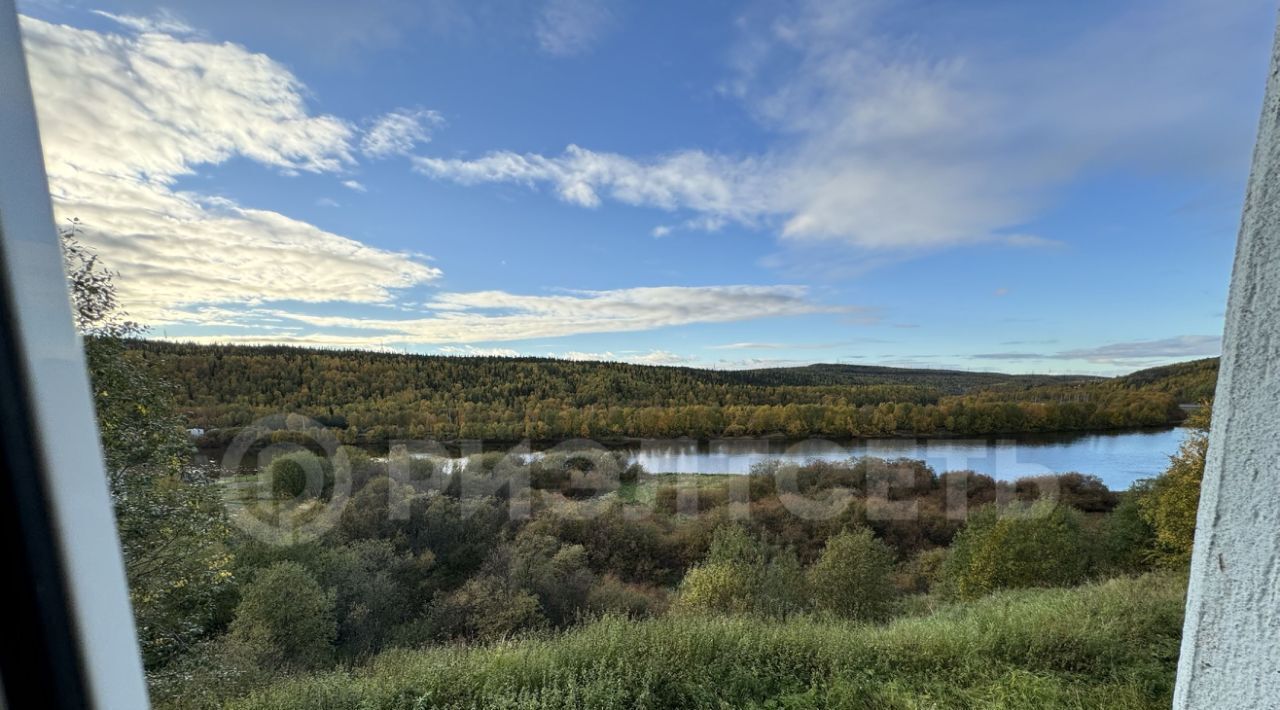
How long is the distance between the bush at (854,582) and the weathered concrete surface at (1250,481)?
12356 millimetres

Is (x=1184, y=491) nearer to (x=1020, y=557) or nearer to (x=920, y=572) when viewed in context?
(x=1020, y=557)

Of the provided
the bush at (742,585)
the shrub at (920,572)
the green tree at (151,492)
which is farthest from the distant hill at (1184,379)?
the green tree at (151,492)

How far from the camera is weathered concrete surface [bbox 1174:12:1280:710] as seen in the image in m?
0.87

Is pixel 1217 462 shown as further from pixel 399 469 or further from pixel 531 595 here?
pixel 399 469

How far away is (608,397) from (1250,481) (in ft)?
84.4

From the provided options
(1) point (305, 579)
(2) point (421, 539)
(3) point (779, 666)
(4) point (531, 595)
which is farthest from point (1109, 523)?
(1) point (305, 579)

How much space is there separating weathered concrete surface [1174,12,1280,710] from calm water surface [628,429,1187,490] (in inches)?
1112

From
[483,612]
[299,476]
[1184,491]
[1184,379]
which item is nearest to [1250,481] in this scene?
[483,612]

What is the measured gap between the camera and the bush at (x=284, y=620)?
8.88 metres

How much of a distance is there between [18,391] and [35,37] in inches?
23.3

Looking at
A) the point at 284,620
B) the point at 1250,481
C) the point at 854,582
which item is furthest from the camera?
the point at 854,582

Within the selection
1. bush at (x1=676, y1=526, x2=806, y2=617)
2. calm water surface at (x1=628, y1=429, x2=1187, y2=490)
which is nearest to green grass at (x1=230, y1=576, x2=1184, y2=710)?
bush at (x1=676, y1=526, x2=806, y2=617)

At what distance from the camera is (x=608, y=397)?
1038 inches

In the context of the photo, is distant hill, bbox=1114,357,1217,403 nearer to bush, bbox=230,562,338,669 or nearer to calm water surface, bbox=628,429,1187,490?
calm water surface, bbox=628,429,1187,490
